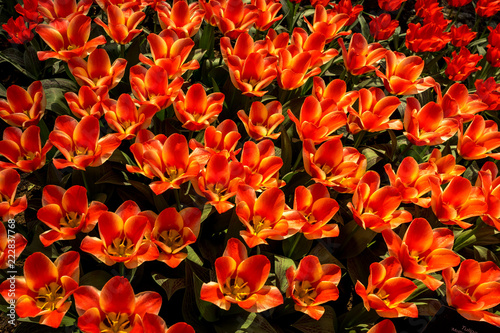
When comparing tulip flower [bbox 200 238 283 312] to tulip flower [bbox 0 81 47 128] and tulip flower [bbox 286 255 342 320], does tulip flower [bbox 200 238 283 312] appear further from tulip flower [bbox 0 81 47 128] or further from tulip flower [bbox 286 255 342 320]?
tulip flower [bbox 0 81 47 128]

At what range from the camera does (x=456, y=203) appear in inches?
52.3

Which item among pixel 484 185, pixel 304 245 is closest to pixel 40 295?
pixel 304 245

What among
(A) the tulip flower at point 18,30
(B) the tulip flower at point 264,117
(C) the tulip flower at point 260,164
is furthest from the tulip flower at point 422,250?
(A) the tulip flower at point 18,30

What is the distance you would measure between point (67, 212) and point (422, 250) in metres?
1.09

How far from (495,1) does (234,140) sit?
213 centimetres

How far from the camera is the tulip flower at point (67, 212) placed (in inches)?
44.2

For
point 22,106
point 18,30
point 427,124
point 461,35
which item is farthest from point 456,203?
point 18,30

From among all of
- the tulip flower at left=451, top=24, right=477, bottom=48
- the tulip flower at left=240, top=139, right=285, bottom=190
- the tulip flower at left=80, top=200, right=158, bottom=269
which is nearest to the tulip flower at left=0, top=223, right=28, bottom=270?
the tulip flower at left=80, top=200, right=158, bottom=269

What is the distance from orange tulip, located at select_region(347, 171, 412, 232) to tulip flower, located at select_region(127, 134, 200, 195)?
512mm

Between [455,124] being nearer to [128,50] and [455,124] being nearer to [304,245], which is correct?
[304,245]

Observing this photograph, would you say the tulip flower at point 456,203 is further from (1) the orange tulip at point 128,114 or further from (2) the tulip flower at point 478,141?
(1) the orange tulip at point 128,114

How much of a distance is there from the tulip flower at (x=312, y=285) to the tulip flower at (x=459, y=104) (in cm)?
94

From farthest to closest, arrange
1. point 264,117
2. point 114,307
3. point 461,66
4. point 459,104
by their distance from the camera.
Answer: point 461,66 → point 459,104 → point 264,117 → point 114,307

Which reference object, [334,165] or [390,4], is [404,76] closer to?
[334,165]
